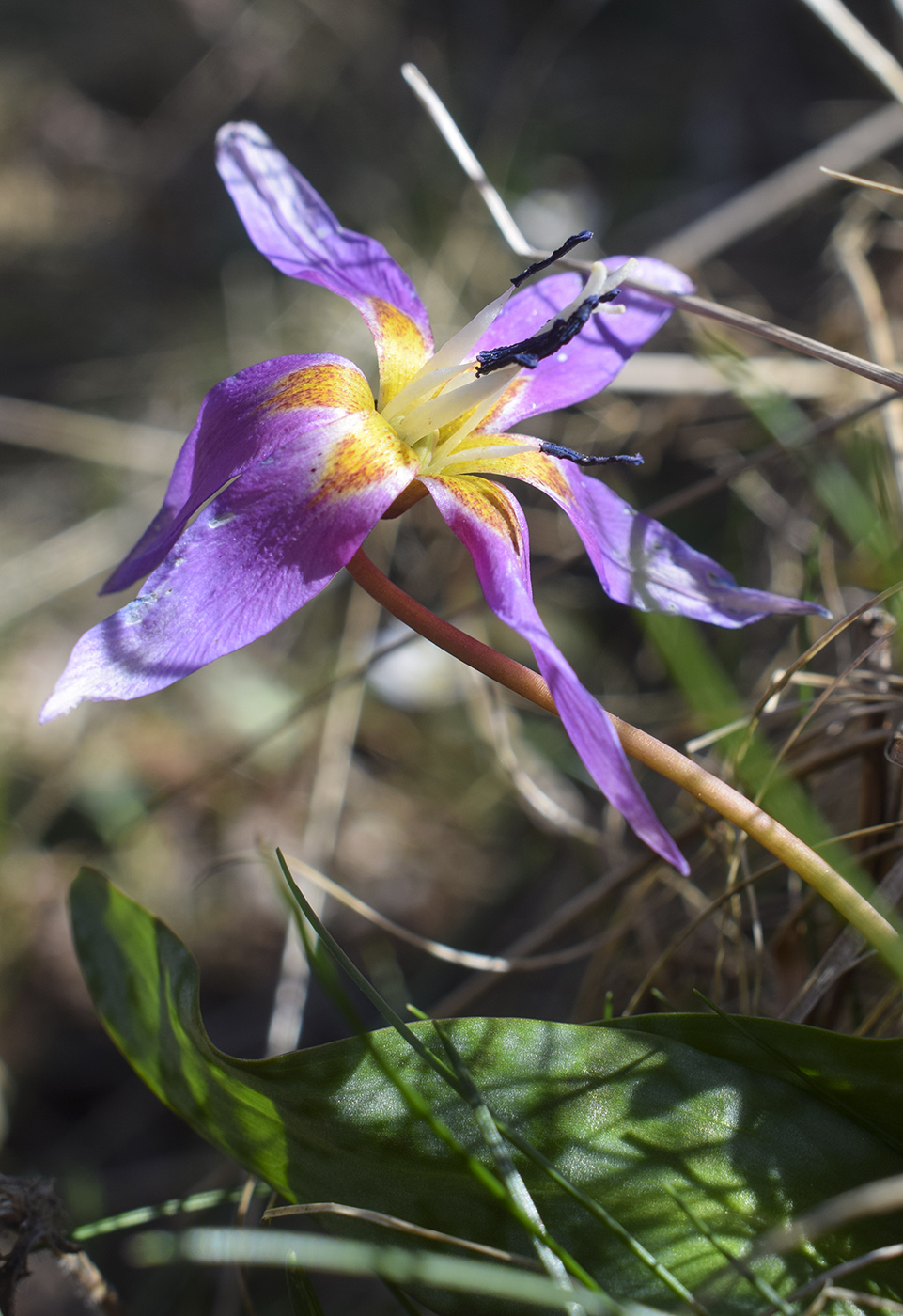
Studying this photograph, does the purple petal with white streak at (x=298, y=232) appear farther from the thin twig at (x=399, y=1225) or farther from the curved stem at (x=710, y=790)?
the thin twig at (x=399, y=1225)

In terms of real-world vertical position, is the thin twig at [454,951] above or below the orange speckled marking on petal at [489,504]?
below

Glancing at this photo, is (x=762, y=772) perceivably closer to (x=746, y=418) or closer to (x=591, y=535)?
(x=591, y=535)

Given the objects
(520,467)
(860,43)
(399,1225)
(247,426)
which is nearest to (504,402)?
(520,467)

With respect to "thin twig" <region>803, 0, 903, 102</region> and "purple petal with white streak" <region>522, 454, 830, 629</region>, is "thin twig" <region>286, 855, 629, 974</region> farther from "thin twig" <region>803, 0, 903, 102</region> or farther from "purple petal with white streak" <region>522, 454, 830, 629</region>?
"thin twig" <region>803, 0, 903, 102</region>

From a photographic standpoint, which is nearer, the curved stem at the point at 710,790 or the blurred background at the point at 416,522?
the curved stem at the point at 710,790

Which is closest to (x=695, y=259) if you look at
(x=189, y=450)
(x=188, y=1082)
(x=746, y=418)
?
(x=746, y=418)

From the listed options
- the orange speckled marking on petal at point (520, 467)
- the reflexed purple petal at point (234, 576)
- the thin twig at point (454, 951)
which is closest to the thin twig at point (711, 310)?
the orange speckled marking on petal at point (520, 467)

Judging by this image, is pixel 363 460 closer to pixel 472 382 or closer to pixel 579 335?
pixel 472 382

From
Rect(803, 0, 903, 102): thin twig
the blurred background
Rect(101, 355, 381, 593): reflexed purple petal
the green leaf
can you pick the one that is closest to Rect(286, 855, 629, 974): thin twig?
the blurred background
